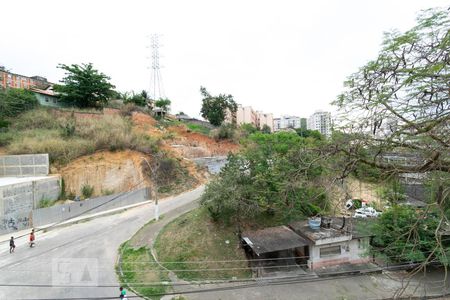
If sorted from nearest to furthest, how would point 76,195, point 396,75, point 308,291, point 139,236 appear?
point 396,75
point 308,291
point 139,236
point 76,195

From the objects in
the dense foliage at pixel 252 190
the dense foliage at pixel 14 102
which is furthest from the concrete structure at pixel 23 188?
the dense foliage at pixel 252 190

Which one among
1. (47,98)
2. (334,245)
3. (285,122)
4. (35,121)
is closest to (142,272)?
(334,245)

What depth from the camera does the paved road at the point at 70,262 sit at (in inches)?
454

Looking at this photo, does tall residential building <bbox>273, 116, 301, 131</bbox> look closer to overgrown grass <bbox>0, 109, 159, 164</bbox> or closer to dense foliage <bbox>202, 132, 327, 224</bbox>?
overgrown grass <bbox>0, 109, 159, 164</bbox>

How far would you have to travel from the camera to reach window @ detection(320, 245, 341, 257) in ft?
49.3

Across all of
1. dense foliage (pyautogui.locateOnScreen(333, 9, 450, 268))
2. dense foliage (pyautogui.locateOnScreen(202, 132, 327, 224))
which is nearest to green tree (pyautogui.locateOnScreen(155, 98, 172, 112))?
dense foliage (pyautogui.locateOnScreen(202, 132, 327, 224))

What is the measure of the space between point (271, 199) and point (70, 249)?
41.1 feet

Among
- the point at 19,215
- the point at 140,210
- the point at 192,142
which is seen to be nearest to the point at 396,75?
the point at 140,210

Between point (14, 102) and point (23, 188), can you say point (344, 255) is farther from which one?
point (14, 102)

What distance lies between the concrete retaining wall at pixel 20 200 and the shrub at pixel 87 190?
8.67 feet

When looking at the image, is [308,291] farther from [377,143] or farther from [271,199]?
[377,143]

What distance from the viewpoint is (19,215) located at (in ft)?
66.4

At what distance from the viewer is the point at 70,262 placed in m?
14.0

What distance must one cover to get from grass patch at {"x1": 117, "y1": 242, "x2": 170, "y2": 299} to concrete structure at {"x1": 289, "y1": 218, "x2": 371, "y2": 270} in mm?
7891
